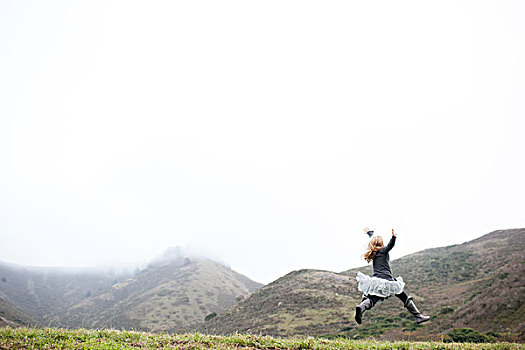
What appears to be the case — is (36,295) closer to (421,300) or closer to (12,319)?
(12,319)

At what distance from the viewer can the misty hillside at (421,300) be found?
32.9 m

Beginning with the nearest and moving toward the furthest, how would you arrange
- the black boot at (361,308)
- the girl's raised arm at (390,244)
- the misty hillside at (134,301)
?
the black boot at (361,308), the girl's raised arm at (390,244), the misty hillside at (134,301)

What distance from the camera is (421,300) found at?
172ft

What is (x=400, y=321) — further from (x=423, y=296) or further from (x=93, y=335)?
(x=93, y=335)

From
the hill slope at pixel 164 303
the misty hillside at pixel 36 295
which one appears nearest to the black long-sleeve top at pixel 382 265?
the hill slope at pixel 164 303

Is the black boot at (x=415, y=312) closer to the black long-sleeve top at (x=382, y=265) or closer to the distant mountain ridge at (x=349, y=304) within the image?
the black long-sleeve top at (x=382, y=265)

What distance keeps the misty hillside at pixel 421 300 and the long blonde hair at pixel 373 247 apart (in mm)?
22550

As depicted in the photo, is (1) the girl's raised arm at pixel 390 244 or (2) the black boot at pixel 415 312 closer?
(1) the girl's raised arm at pixel 390 244

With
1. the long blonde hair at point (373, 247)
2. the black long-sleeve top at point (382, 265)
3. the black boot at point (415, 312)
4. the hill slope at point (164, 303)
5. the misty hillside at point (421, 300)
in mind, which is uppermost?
the long blonde hair at point (373, 247)

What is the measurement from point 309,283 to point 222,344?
71.9m

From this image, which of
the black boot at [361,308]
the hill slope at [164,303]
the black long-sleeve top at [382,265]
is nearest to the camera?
the black boot at [361,308]

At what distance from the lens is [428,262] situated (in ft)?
266

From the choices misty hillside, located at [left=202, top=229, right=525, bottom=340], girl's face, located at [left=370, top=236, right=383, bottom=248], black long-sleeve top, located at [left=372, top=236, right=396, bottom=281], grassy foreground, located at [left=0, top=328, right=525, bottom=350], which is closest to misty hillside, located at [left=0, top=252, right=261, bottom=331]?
misty hillside, located at [left=202, top=229, right=525, bottom=340]

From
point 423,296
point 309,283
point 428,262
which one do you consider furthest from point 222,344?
point 428,262
